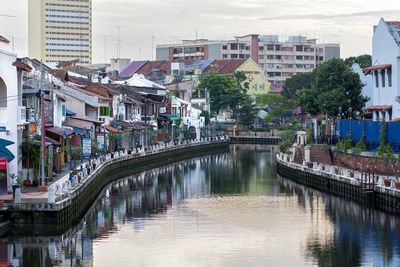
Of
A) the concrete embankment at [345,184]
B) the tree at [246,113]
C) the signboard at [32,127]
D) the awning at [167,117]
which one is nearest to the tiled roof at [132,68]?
the tree at [246,113]

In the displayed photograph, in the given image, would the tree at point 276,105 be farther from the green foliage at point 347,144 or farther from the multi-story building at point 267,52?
the green foliage at point 347,144

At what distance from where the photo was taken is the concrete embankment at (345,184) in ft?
148

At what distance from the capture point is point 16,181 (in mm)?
42281

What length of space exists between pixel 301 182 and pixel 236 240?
89.4ft

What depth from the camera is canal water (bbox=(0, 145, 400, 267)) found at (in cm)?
3334

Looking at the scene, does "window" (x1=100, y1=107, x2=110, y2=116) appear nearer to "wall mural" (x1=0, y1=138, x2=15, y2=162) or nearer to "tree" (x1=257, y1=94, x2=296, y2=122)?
"wall mural" (x1=0, y1=138, x2=15, y2=162)

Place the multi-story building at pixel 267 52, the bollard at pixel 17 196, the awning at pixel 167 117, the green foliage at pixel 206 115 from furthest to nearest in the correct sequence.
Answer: the multi-story building at pixel 267 52 < the green foliage at pixel 206 115 < the awning at pixel 167 117 < the bollard at pixel 17 196

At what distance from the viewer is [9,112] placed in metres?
42.8

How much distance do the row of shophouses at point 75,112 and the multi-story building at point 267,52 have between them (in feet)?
154

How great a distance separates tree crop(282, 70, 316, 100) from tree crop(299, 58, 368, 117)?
6419cm

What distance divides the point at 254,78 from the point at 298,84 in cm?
2332

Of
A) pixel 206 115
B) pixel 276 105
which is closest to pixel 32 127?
pixel 206 115

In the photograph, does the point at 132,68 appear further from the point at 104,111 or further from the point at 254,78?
the point at 104,111

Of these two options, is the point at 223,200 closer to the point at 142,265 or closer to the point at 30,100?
the point at 30,100
